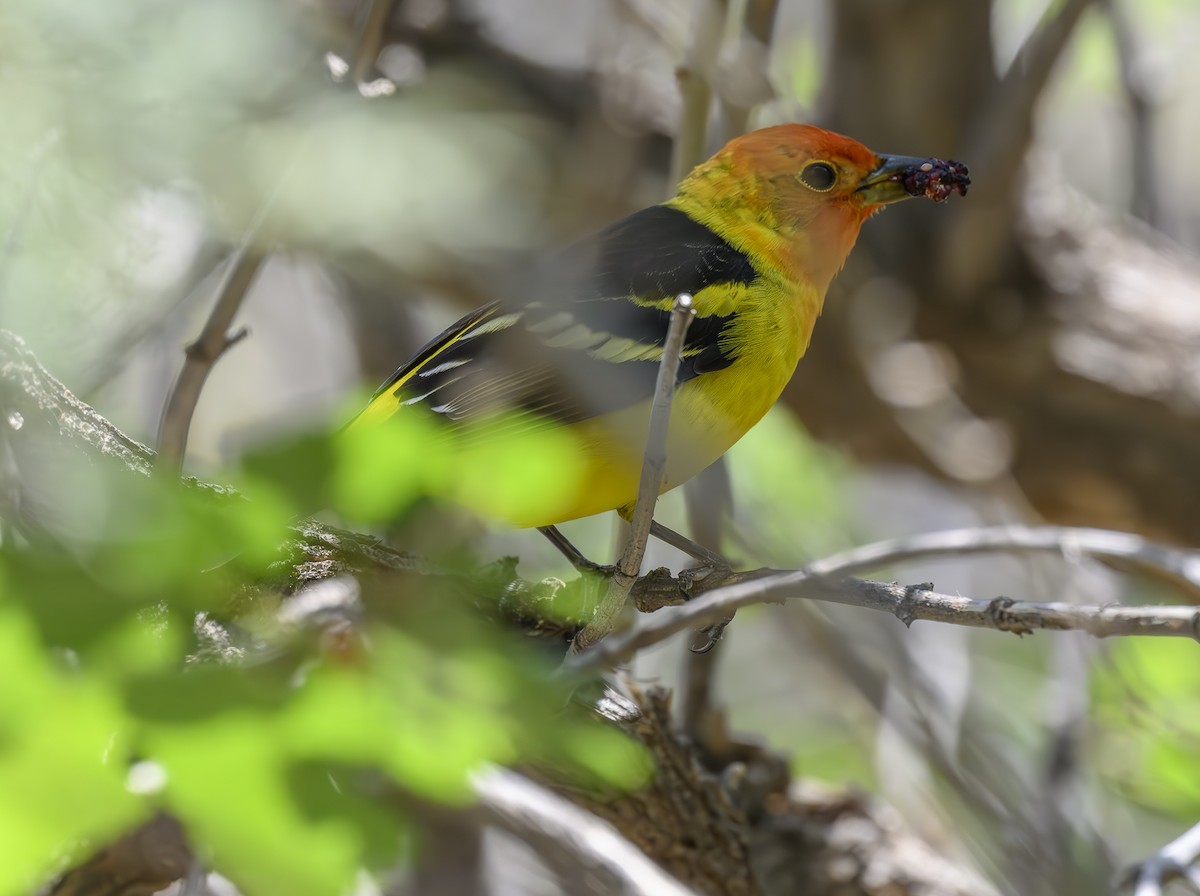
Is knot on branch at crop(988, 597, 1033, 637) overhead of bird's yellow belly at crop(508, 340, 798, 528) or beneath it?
overhead

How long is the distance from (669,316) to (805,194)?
0.65m

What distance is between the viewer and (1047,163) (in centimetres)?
575

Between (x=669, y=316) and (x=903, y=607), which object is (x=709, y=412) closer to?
(x=669, y=316)

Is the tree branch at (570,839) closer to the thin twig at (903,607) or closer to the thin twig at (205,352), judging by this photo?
the thin twig at (903,607)

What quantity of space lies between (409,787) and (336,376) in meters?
4.76

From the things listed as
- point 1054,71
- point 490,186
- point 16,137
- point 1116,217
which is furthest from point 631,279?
point 1116,217

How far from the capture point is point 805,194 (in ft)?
11.4

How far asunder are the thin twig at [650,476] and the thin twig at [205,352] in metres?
1.11

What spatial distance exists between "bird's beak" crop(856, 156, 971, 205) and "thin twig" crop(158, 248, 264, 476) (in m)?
1.64

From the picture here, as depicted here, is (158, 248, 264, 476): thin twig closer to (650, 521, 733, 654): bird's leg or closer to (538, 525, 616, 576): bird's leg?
(538, 525, 616, 576): bird's leg

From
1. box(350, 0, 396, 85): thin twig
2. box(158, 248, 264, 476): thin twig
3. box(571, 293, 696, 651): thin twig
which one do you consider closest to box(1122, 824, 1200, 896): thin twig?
box(571, 293, 696, 651): thin twig

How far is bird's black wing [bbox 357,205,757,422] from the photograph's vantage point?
2.96 m

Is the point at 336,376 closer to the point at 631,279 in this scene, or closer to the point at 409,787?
the point at 631,279

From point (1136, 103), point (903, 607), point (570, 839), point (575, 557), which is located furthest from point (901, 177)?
point (1136, 103)
